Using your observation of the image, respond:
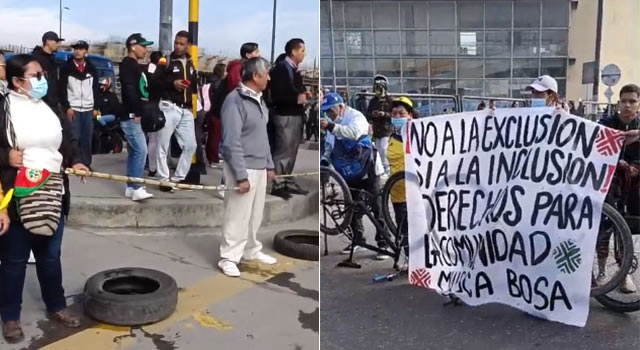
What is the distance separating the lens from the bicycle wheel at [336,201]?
193 inches

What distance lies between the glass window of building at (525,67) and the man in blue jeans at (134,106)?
19437 mm

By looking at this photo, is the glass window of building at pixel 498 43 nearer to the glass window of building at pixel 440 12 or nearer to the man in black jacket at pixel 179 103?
the glass window of building at pixel 440 12

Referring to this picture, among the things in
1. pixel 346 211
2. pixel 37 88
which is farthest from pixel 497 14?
pixel 37 88

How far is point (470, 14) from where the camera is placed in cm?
2284

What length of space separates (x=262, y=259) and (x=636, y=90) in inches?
107

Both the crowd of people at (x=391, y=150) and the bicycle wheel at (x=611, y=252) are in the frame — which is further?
the crowd of people at (x=391, y=150)

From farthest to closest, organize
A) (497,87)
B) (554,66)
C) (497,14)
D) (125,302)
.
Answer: (554,66) < (497,14) < (497,87) < (125,302)

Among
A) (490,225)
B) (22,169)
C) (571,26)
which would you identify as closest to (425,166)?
(490,225)

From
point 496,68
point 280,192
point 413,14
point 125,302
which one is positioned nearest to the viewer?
point 125,302

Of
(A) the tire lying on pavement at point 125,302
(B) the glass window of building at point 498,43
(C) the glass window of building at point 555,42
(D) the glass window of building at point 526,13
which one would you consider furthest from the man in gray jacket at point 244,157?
(C) the glass window of building at point 555,42

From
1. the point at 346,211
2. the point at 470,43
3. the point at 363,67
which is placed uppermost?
the point at 470,43

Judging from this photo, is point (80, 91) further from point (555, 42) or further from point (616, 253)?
point (555, 42)

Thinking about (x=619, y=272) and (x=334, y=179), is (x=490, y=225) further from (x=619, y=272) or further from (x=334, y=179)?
(x=334, y=179)

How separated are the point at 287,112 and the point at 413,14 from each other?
15546mm
